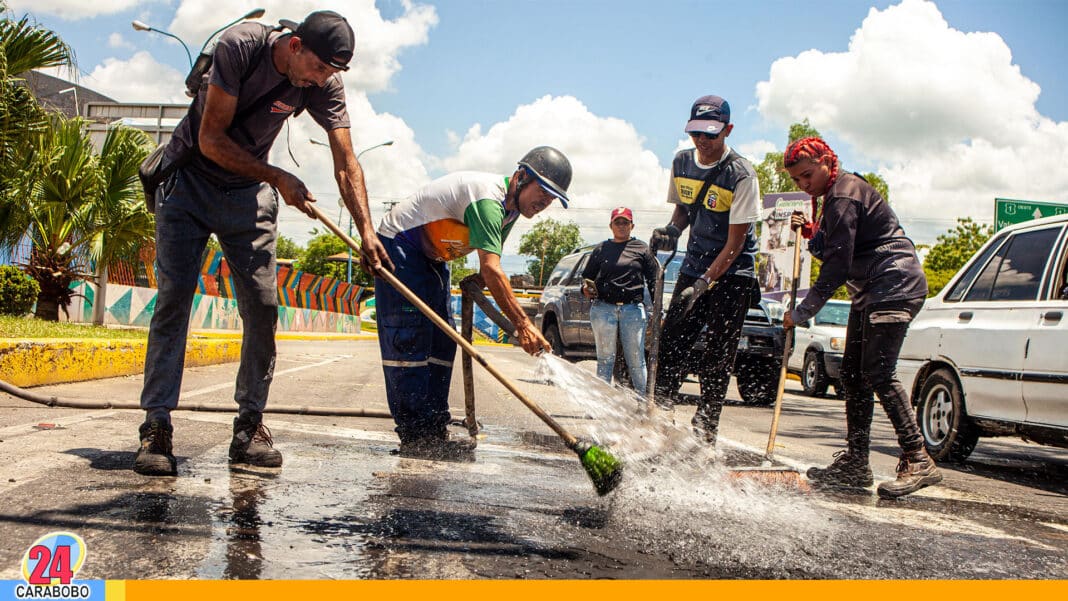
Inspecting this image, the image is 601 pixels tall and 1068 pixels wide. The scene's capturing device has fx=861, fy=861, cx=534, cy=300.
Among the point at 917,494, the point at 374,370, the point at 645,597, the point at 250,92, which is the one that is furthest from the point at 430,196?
the point at 374,370

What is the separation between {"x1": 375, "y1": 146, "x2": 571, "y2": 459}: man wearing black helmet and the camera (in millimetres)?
3861

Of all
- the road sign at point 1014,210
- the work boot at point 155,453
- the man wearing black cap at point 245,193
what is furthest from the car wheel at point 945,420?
the road sign at point 1014,210

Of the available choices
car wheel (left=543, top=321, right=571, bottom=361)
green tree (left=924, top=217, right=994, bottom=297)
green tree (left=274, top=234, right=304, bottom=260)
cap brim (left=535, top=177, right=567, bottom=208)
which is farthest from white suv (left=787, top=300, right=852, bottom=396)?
green tree (left=274, top=234, right=304, bottom=260)

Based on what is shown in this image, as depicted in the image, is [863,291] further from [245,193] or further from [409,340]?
[245,193]

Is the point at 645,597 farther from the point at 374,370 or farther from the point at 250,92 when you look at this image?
the point at 374,370

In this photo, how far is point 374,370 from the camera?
1154cm

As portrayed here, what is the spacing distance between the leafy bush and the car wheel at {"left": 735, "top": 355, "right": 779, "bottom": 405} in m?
10.4

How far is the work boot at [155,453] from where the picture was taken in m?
3.19

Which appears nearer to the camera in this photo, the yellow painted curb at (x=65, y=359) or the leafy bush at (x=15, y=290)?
the yellow painted curb at (x=65, y=359)

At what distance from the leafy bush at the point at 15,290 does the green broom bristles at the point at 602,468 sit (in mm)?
12402

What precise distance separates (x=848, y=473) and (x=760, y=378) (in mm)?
6206

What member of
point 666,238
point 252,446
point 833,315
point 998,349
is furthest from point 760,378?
→ point 252,446

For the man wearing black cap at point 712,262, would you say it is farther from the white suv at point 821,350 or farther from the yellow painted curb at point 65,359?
the white suv at point 821,350

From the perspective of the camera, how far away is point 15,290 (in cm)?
1321
